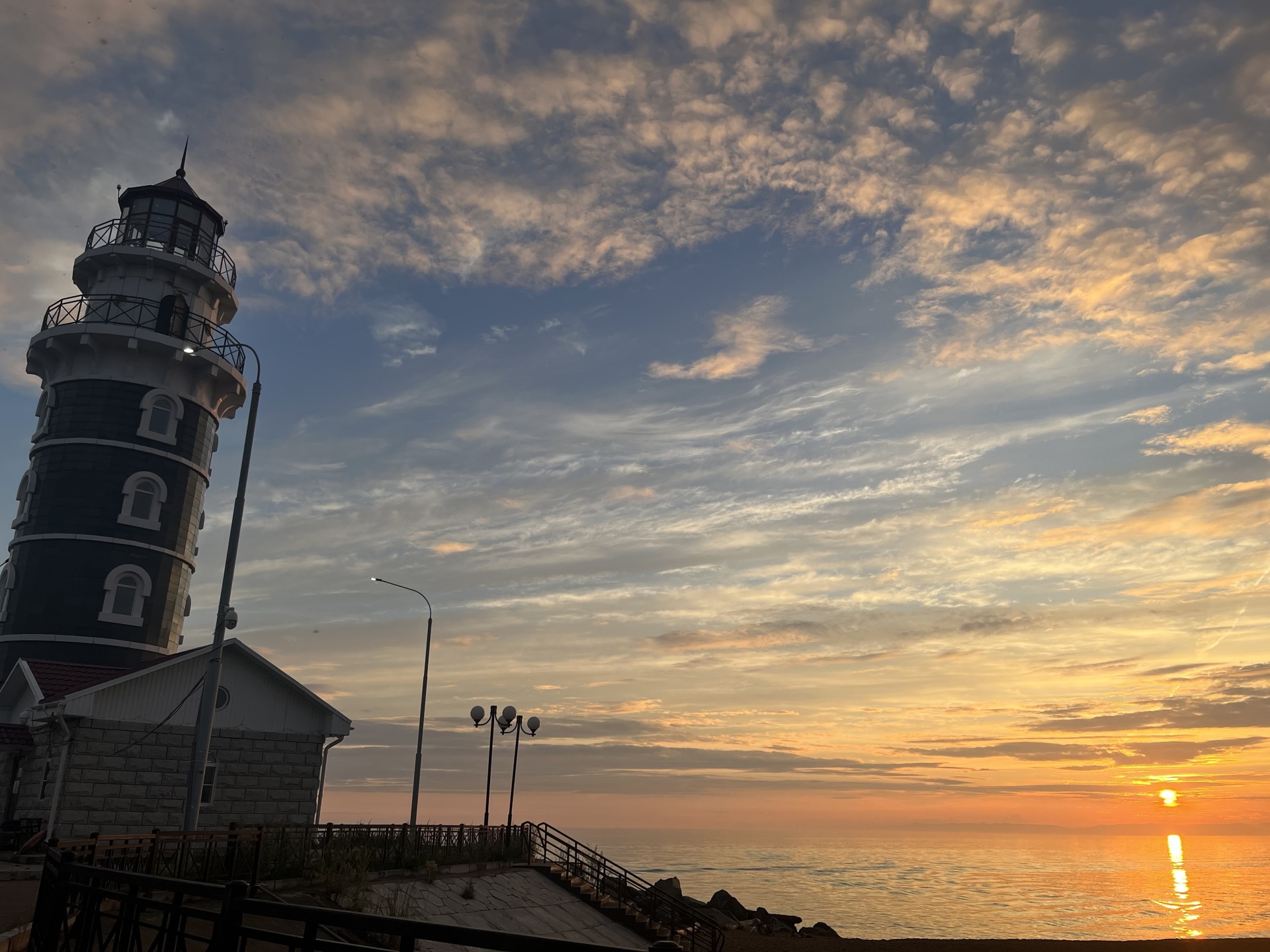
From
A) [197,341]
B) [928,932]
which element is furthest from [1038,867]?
[197,341]

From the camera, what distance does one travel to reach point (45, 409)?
38.9 meters

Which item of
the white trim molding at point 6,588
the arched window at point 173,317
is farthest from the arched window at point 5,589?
the arched window at point 173,317

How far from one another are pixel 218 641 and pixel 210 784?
1193cm

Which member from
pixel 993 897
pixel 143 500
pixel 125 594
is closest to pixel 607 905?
pixel 125 594

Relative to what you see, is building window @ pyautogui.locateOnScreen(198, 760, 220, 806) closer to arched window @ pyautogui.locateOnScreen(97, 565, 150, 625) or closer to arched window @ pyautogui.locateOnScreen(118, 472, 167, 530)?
arched window @ pyautogui.locateOnScreen(97, 565, 150, 625)

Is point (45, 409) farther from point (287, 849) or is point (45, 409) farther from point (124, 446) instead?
point (287, 849)

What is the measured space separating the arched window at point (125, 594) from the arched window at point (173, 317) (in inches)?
410

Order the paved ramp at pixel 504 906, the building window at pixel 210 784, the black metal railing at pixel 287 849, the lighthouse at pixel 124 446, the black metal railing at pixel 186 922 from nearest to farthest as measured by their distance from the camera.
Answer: the black metal railing at pixel 186 922
the black metal railing at pixel 287 849
the paved ramp at pixel 504 906
the building window at pixel 210 784
the lighthouse at pixel 124 446

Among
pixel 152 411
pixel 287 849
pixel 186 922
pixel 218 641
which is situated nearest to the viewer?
pixel 186 922

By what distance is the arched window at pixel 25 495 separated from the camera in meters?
36.8

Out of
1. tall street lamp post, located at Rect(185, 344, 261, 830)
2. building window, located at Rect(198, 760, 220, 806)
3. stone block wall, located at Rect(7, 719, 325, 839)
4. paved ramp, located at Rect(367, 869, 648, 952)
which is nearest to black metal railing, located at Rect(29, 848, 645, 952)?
tall street lamp post, located at Rect(185, 344, 261, 830)

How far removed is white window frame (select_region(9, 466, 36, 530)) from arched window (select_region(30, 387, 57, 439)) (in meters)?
1.54

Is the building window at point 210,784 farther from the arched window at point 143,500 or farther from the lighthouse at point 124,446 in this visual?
the arched window at point 143,500

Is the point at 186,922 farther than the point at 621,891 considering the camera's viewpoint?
No
